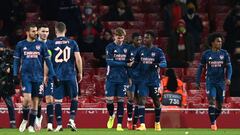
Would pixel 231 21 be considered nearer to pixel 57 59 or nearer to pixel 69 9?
pixel 69 9

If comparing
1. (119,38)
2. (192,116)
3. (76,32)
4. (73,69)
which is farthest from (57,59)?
(76,32)

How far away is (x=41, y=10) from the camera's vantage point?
1216 inches

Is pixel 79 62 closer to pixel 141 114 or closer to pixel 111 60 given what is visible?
pixel 111 60

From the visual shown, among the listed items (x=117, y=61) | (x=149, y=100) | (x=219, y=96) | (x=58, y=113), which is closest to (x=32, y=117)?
(x=58, y=113)

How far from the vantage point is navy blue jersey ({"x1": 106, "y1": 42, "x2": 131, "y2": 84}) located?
2297 cm

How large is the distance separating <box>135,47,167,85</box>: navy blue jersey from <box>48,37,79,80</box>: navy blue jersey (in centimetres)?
206

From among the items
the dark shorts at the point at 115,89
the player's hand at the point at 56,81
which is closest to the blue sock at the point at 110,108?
the dark shorts at the point at 115,89

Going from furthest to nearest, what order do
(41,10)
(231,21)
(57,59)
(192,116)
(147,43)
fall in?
(41,10) → (231,21) → (192,116) → (147,43) → (57,59)

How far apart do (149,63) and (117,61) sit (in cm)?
73

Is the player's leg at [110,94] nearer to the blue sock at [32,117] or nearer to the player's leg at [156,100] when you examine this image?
the player's leg at [156,100]

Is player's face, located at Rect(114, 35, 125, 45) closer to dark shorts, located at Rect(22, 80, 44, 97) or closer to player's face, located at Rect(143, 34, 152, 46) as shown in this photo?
player's face, located at Rect(143, 34, 152, 46)

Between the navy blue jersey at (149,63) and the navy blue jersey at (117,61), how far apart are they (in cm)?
31

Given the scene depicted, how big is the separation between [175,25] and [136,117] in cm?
608

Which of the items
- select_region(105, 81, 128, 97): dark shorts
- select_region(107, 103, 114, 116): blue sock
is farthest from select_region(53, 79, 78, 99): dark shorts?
select_region(107, 103, 114, 116): blue sock
